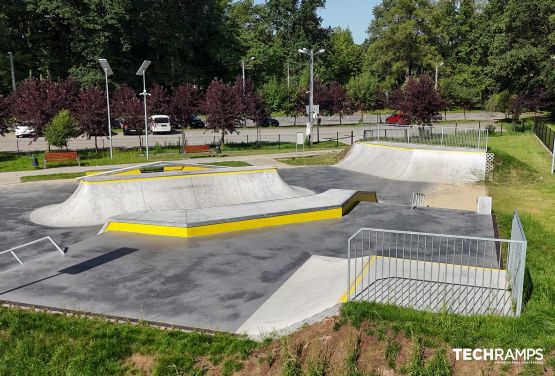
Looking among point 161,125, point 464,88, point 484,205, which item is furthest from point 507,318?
point 464,88

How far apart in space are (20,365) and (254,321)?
3.65m

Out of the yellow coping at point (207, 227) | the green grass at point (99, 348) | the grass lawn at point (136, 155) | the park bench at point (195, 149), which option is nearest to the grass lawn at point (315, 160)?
the grass lawn at point (136, 155)

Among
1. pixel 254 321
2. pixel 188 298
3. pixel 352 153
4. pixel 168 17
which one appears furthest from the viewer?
pixel 168 17

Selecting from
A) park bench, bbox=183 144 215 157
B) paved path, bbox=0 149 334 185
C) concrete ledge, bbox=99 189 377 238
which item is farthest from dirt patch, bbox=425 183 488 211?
park bench, bbox=183 144 215 157

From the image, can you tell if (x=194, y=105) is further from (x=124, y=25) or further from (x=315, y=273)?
(x=315, y=273)

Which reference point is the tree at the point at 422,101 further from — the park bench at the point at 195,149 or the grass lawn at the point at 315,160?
the park bench at the point at 195,149

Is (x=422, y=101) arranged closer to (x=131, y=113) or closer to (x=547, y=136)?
(x=547, y=136)

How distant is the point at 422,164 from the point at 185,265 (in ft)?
58.3

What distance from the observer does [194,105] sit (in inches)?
1615

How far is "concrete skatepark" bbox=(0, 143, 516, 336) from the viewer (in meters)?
8.92

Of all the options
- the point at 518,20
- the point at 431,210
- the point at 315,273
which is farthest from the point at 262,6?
the point at 315,273

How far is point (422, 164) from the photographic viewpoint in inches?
1008

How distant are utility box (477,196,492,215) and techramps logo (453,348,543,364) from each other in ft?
33.4

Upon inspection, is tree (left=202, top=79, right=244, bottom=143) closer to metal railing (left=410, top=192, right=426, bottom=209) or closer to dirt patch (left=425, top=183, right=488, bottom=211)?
dirt patch (left=425, top=183, right=488, bottom=211)
